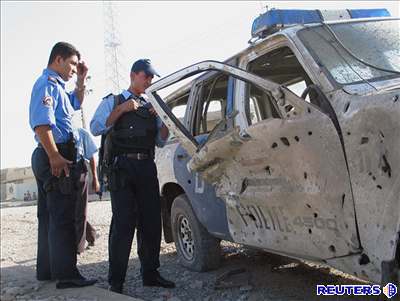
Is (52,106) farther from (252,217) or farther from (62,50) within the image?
(252,217)

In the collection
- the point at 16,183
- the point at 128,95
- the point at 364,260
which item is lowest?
the point at 364,260

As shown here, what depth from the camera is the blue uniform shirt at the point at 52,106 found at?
13.1 ft

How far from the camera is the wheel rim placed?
494 centimetres

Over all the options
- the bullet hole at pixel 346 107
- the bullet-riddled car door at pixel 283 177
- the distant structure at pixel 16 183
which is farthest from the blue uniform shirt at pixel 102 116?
the distant structure at pixel 16 183

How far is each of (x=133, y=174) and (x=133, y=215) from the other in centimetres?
35

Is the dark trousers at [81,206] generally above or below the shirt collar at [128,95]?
below

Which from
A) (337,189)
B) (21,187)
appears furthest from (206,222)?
(21,187)

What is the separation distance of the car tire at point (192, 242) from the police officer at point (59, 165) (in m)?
1.04

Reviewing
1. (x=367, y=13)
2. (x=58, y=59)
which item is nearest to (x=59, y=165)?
(x=58, y=59)

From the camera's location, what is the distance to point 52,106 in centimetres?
408

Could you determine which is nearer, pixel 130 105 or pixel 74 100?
pixel 130 105

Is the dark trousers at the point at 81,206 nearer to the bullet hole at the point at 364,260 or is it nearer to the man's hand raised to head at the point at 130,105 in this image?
the man's hand raised to head at the point at 130,105

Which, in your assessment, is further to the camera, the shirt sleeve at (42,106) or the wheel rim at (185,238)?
the wheel rim at (185,238)

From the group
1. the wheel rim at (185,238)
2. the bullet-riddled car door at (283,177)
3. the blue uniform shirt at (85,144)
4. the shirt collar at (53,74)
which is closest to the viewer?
the bullet-riddled car door at (283,177)
